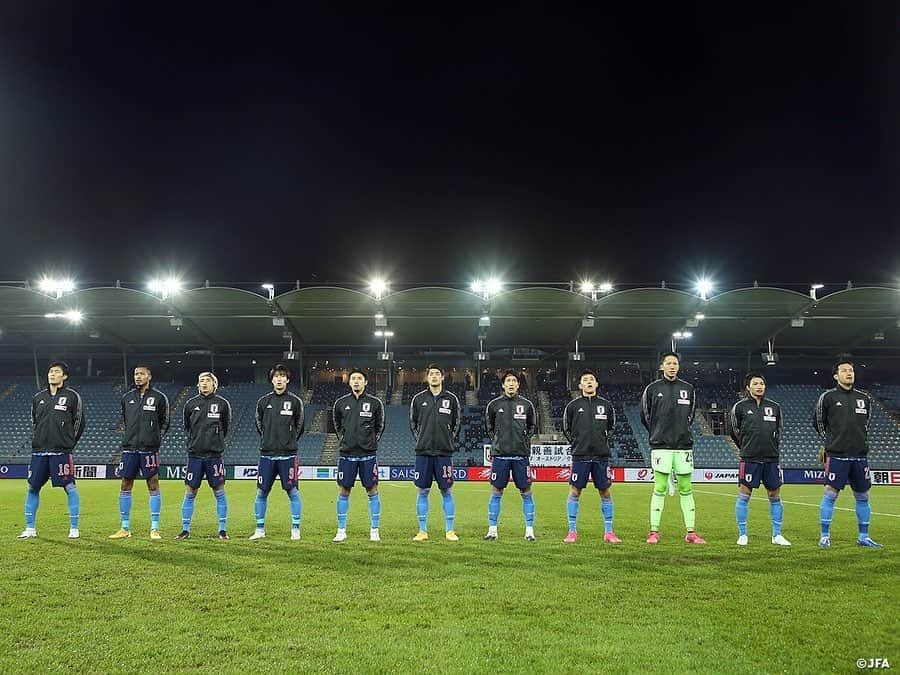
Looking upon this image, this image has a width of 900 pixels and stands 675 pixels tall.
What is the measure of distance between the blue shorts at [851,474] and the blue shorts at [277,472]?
6.86m

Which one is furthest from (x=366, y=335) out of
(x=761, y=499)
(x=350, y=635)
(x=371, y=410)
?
(x=350, y=635)

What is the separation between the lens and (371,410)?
28.5ft

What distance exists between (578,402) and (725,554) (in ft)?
8.25

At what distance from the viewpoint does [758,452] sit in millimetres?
8273

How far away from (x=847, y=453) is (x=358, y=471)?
6.23m

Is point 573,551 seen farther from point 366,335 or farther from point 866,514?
point 366,335

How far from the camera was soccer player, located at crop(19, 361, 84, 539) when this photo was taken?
27.5 ft

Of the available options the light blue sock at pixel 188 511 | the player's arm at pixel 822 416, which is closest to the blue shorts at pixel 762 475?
the player's arm at pixel 822 416

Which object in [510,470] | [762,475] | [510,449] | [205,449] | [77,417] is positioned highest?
[77,417]

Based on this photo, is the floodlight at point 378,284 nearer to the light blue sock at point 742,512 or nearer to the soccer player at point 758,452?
the soccer player at point 758,452

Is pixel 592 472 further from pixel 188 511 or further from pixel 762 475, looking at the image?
pixel 188 511

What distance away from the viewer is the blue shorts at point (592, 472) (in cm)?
833

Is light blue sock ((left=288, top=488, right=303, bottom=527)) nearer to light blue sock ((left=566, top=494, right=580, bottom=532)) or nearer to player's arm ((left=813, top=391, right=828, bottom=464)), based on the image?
light blue sock ((left=566, top=494, right=580, bottom=532))

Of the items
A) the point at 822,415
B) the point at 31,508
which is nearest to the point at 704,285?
the point at 822,415
